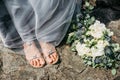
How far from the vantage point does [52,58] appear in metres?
3.96

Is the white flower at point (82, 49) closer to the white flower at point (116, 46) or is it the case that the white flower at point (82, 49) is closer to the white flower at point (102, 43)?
the white flower at point (102, 43)

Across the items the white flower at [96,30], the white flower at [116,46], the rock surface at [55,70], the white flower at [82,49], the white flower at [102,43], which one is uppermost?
the white flower at [96,30]

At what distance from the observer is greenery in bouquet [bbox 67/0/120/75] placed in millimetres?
3873

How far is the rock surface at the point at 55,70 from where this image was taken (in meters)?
3.88

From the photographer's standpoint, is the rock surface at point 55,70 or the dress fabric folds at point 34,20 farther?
the rock surface at point 55,70

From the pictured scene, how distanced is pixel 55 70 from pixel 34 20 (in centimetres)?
59

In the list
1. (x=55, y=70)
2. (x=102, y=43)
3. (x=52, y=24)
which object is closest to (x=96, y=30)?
(x=102, y=43)

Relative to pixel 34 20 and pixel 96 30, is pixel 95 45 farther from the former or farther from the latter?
pixel 34 20

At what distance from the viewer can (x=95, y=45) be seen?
154 inches

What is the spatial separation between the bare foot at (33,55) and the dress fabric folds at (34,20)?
73 millimetres

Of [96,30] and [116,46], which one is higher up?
[96,30]

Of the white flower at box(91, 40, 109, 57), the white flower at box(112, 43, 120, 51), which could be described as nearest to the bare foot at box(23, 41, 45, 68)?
the white flower at box(91, 40, 109, 57)

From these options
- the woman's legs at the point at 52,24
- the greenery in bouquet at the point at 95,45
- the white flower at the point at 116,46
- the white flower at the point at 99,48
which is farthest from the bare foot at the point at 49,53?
the white flower at the point at 116,46

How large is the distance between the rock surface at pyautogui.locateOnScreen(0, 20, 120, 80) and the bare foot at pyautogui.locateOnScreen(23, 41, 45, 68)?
56mm
